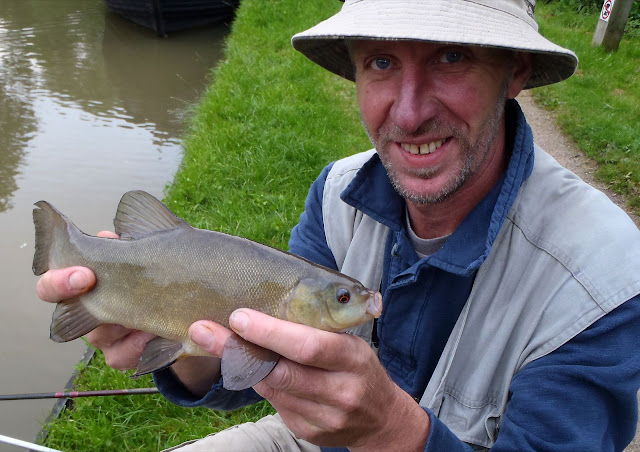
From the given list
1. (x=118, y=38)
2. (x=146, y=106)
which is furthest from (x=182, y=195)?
(x=118, y=38)

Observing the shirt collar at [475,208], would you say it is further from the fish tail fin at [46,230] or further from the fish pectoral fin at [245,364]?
the fish tail fin at [46,230]

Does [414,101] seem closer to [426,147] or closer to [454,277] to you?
[426,147]

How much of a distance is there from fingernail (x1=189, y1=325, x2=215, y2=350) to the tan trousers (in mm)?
899

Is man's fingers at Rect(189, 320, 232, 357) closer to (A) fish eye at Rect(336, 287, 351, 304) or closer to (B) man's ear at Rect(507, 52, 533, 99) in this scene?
(A) fish eye at Rect(336, 287, 351, 304)

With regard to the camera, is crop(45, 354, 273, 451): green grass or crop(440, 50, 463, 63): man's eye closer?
crop(440, 50, 463, 63): man's eye

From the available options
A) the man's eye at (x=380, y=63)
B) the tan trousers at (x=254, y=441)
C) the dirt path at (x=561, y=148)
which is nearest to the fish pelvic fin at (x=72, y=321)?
the tan trousers at (x=254, y=441)

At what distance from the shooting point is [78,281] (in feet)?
5.97

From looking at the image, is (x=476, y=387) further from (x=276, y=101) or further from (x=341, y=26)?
(x=276, y=101)

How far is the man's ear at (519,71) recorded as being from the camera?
2.02m

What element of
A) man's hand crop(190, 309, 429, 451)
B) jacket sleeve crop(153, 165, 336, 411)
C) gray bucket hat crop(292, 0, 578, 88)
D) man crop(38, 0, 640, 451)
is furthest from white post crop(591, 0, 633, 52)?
man's hand crop(190, 309, 429, 451)

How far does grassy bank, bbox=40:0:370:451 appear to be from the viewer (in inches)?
122

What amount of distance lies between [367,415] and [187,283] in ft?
2.17

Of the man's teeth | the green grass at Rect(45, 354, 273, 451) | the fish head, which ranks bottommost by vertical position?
the green grass at Rect(45, 354, 273, 451)

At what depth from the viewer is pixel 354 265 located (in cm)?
219
